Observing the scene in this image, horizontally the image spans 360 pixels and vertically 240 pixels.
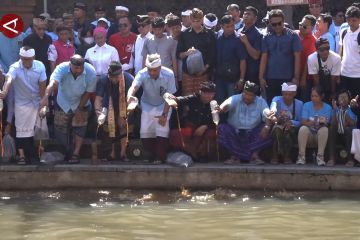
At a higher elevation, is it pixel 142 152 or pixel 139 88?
pixel 139 88

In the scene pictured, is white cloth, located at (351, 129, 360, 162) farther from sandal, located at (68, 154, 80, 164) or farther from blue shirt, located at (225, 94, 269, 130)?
sandal, located at (68, 154, 80, 164)

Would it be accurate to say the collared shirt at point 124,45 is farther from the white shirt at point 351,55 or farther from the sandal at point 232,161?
the white shirt at point 351,55

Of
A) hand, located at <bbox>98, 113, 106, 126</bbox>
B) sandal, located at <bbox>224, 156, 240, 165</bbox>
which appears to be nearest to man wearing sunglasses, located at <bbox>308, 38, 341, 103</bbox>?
sandal, located at <bbox>224, 156, 240, 165</bbox>

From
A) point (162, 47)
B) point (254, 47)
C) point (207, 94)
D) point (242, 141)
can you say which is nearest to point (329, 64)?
point (254, 47)

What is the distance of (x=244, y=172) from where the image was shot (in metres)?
10.7

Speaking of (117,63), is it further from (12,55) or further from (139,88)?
(12,55)

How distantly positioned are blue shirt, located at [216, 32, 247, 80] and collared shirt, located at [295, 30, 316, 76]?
866 millimetres

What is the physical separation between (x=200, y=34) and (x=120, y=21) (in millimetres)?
1397

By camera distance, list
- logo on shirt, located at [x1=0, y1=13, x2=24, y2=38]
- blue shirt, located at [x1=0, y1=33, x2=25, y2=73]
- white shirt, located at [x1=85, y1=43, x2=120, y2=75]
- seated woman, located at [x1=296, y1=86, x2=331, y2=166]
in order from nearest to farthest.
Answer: seated woman, located at [x1=296, y1=86, x2=331, y2=166], white shirt, located at [x1=85, y1=43, x2=120, y2=75], blue shirt, located at [x1=0, y1=33, x2=25, y2=73], logo on shirt, located at [x1=0, y1=13, x2=24, y2=38]

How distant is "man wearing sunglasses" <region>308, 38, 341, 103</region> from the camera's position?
11055mm

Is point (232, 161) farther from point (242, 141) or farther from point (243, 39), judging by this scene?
point (243, 39)

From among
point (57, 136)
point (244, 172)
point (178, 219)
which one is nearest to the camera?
point (178, 219)

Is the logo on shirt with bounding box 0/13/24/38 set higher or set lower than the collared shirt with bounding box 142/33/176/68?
higher

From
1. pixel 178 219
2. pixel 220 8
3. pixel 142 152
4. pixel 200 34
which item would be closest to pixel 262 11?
pixel 220 8
